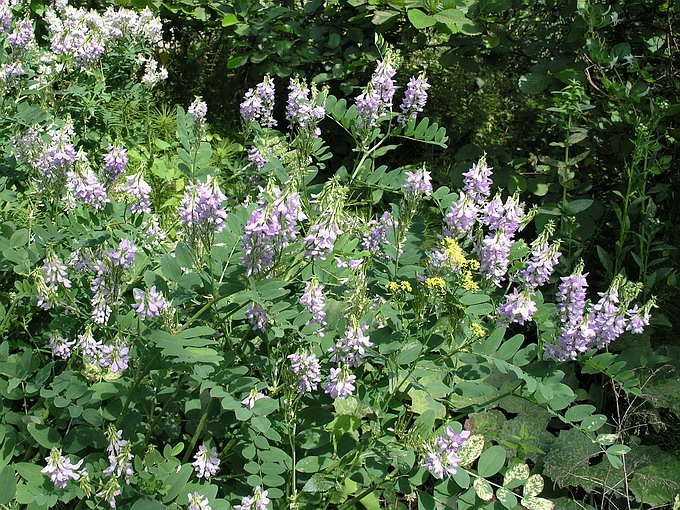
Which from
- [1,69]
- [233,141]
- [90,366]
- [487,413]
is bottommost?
[487,413]

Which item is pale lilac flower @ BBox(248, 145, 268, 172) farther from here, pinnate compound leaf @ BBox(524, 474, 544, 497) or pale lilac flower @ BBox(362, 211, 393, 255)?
pinnate compound leaf @ BBox(524, 474, 544, 497)

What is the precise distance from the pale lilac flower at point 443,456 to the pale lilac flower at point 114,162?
1273 mm

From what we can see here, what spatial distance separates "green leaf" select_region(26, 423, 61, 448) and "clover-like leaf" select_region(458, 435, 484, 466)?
1205 millimetres

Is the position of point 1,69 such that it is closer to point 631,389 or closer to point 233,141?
point 233,141

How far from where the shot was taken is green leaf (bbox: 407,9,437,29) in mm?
3711

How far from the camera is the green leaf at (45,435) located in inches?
77.8

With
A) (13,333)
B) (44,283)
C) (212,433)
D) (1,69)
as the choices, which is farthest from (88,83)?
(212,433)

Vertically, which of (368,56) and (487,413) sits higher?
(368,56)

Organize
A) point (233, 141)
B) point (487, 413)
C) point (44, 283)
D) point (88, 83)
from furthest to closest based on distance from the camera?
point (233, 141)
point (88, 83)
point (487, 413)
point (44, 283)

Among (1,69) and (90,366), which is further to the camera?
Result: (1,69)

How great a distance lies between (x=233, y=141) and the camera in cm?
459

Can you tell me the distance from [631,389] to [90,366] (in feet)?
5.31

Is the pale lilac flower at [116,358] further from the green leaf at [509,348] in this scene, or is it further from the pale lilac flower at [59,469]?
the green leaf at [509,348]

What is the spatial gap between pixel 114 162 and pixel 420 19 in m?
2.13
